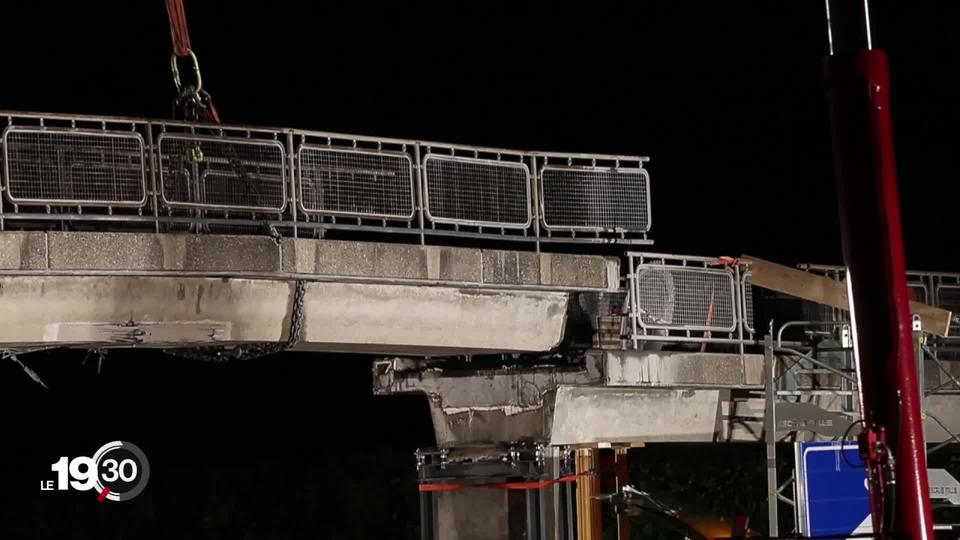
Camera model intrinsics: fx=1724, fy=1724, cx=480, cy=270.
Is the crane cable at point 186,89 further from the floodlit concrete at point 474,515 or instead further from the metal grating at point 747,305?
the metal grating at point 747,305

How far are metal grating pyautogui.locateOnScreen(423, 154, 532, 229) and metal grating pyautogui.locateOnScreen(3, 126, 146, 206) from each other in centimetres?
320

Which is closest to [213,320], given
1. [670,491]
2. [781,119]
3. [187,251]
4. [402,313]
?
[187,251]

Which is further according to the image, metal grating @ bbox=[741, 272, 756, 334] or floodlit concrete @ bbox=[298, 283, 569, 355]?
metal grating @ bbox=[741, 272, 756, 334]

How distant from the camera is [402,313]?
17750 millimetres

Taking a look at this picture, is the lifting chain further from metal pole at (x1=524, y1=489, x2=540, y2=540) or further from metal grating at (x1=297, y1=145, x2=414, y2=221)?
metal pole at (x1=524, y1=489, x2=540, y2=540)

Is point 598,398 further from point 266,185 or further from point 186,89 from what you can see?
point 186,89

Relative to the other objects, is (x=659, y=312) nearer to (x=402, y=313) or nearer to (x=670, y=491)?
(x=402, y=313)

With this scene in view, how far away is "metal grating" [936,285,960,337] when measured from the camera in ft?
80.2

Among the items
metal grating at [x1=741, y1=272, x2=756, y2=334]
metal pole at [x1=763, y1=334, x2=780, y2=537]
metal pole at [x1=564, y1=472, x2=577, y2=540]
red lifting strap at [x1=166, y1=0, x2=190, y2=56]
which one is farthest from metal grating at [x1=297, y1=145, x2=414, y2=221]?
metal grating at [x1=741, y1=272, x2=756, y2=334]

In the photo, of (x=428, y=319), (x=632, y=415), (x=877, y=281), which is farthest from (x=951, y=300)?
(x=877, y=281)

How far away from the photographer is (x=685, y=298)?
20.4 m

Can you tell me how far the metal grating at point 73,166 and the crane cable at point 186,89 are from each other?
5.51 feet

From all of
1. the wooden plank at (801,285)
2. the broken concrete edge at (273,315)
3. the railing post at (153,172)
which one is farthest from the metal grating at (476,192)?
the wooden plank at (801,285)

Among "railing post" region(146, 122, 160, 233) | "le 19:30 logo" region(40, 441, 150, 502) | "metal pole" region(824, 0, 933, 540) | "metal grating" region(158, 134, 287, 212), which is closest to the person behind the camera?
"metal pole" region(824, 0, 933, 540)
